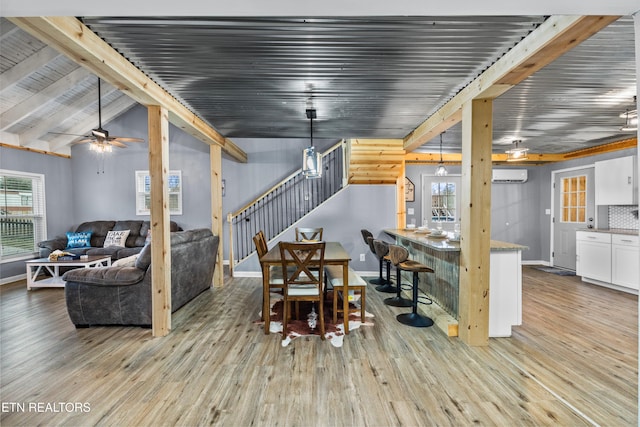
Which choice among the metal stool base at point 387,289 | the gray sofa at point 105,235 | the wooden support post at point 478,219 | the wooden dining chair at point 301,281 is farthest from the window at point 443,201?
the gray sofa at point 105,235

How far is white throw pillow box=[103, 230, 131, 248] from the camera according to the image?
19.5 ft

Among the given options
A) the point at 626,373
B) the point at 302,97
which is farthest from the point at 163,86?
the point at 626,373

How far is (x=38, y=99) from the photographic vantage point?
4.75 m

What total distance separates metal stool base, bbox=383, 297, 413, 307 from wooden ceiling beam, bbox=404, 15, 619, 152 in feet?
8.10

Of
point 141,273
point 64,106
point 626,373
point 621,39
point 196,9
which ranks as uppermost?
point 64,106

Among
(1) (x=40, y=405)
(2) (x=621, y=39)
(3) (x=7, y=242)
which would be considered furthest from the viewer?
(3) (x=7, y=242)

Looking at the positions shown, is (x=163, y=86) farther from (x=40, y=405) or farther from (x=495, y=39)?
(x=495, y=39)

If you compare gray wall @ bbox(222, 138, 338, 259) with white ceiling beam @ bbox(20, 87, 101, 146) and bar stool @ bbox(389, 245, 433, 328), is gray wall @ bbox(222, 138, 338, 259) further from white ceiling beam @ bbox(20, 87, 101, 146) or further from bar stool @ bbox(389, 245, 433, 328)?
bar stool @ bbox(389, 245, 433, 328)

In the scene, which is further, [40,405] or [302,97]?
[302,97]

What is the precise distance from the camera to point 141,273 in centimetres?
305

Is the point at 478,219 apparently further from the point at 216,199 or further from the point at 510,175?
the point at 510,175

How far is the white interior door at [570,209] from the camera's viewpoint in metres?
5.48

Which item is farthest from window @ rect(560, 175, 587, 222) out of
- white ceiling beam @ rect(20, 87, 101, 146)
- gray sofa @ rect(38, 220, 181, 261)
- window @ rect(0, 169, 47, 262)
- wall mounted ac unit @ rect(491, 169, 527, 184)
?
window @ rect(0, 169, 47, 262)

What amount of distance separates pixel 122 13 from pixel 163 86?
151 centimetres
